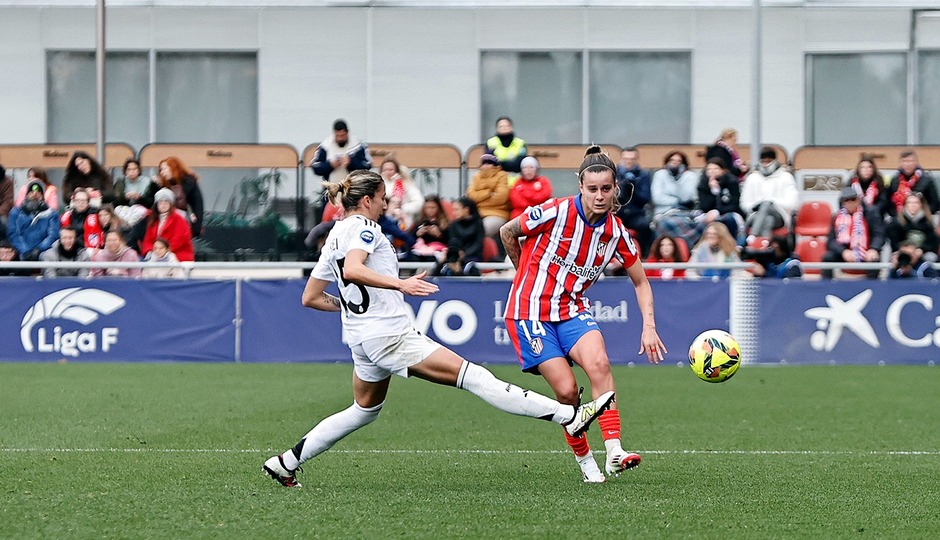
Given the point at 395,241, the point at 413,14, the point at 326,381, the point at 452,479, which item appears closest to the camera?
the point at 452,479

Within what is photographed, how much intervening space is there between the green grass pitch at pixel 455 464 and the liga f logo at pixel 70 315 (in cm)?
242

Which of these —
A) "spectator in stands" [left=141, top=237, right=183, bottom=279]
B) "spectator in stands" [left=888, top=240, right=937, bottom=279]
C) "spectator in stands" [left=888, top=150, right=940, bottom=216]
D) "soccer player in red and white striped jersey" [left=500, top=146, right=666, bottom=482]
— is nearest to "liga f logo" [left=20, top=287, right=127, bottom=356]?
"spectator in stands" [left=141, top=237, right=183, bottom=279]

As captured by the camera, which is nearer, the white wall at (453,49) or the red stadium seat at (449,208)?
the red stadium seat at (449,208)

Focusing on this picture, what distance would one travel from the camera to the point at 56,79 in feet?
84.7

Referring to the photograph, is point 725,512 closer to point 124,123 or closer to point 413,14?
point 413,14

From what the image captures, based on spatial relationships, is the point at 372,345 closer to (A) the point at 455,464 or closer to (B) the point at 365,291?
(B) the point at 365,291

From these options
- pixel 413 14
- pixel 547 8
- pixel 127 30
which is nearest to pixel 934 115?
pixel 547 8

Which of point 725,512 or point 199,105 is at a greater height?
point 199,105

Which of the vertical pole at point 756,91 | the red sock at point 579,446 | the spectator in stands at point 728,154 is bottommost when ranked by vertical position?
the red sock at point 579,446

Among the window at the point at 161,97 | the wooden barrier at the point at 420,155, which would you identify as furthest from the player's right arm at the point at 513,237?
the window at the point at 161,97

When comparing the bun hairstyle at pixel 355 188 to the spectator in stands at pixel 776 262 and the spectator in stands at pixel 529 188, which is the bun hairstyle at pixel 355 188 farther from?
the spectator in stands at pixel 776 262

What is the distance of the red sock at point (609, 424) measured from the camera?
834 centimetres

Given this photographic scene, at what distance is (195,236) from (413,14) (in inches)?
291

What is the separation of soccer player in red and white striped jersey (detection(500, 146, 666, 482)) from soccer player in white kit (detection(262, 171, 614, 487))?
0.52m
